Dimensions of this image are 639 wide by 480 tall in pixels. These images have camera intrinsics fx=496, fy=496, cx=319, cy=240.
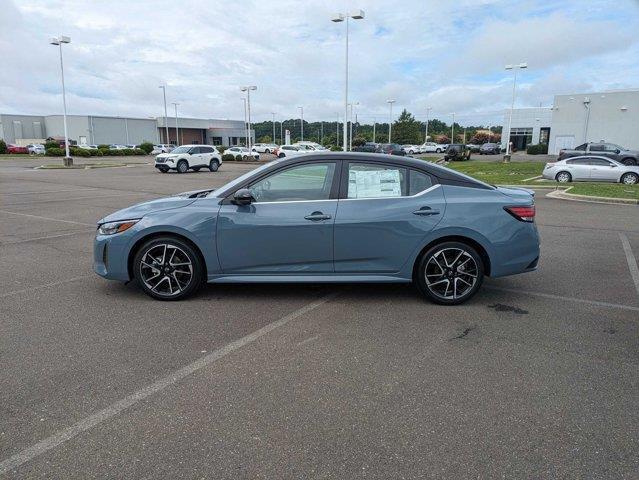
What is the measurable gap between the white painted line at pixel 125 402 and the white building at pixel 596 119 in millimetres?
52500

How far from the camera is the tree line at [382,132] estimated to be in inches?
3688

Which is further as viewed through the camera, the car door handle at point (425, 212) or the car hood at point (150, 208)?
the car hood at point (150, 208)

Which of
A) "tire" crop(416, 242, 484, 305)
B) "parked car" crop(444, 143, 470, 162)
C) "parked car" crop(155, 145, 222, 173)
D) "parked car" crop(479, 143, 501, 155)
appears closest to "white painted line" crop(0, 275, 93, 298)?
"tire" crop(416, 242, 484, 305)

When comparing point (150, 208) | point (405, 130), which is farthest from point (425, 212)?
point (405, 130)

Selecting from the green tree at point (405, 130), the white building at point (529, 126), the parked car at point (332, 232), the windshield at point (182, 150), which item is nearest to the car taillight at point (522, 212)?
the parked car at point (332, 232)

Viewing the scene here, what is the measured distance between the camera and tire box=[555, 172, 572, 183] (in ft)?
75.4

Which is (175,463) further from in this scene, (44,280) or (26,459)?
(44,280)

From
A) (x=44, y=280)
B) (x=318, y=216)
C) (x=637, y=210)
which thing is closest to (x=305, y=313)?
(x=318, y=216)

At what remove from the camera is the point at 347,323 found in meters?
4.73

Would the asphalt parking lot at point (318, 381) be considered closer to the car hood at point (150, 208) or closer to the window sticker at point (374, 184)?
the car hood at point (150, 208)

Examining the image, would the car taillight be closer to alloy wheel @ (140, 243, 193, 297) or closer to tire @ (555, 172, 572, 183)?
alloy wheel @ (140, 243, 193, 297)

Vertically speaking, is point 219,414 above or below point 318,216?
below

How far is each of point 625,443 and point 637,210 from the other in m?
12.9

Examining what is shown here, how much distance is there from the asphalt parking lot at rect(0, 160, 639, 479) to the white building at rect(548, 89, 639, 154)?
49.2 metres
